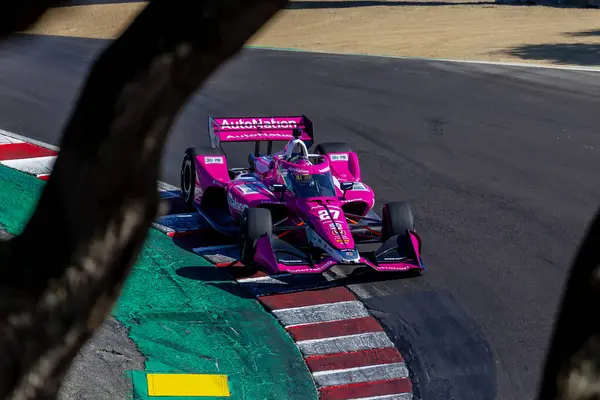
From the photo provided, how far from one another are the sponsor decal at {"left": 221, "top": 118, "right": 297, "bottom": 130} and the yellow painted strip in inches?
172

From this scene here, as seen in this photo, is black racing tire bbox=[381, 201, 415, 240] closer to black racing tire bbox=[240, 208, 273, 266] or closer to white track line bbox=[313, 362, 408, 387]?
black racing tire bbox=[240, 208, 273, 266]

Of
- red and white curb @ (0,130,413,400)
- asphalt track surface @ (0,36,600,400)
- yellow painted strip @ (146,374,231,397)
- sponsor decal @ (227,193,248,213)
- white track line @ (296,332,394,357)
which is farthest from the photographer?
sponsor decal @ (227,193,248,213)

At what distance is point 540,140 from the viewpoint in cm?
1614

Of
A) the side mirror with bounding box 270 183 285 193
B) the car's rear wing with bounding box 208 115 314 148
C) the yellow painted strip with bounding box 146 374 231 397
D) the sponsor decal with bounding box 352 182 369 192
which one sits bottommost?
the yellow painted strip with bounding box 146 374 231 397

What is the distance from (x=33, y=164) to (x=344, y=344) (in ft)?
23.8

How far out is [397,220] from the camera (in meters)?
10.1

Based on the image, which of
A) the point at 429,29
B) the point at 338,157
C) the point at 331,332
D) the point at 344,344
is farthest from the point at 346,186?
the point at 429,29

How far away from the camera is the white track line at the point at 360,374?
783 centimetres

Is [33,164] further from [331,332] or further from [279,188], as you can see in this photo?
[331,332]

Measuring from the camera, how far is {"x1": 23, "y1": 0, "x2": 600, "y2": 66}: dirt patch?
83.8 feet

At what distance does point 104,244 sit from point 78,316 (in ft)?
0.67

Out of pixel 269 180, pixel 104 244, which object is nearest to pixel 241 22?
pixel 104 244

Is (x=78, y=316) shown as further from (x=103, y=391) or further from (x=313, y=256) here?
(x=313, y=256)

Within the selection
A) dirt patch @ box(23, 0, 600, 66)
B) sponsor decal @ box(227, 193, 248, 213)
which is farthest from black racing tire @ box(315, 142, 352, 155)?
dirt patch @ box(23, 0, 600, 66)
